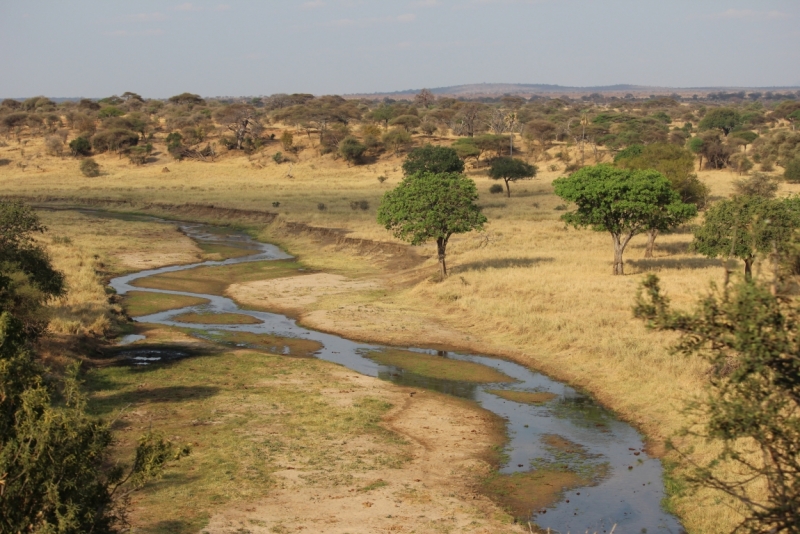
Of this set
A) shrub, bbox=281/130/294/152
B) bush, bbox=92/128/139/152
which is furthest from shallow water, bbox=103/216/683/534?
bush, bbox=92/128/139/152

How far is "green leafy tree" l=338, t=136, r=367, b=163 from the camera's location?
91938 mm

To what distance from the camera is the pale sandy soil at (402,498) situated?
46.5 feet

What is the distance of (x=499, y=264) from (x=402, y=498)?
84.1ft

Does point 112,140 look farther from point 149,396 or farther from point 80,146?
point 149,396

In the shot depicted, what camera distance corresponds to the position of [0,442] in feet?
30.1

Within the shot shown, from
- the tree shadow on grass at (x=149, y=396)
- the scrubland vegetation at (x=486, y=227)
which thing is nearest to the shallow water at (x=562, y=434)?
the scrubland vegetation at (x=486, y=227)

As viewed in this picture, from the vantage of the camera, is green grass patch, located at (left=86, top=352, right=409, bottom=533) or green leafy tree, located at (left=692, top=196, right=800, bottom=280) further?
green leafy tree, located at (left=692, top=196, right=800, bottom=280)

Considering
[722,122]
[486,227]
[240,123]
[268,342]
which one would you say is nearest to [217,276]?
[268,342]

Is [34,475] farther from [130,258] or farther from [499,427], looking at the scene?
[130,258]

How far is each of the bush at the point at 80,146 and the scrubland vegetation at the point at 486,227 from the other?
68cm

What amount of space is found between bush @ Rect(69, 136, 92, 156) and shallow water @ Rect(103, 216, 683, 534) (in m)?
72.1

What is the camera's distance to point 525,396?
23.0 metres

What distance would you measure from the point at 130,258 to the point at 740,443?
3830cm

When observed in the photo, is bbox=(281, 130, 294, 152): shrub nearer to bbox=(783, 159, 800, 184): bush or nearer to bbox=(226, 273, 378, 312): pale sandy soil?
bbox=(783, 159, 800, 184): bush
